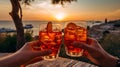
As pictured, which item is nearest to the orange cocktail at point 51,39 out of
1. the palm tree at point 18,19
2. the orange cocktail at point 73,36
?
the orange cocktail at point 73,36

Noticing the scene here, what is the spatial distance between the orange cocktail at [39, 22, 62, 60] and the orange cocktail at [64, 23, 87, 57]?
0.07m

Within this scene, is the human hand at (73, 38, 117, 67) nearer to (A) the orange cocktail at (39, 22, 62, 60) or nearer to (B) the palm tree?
(A) the orange cocktail at (39, 22, 62, 60)

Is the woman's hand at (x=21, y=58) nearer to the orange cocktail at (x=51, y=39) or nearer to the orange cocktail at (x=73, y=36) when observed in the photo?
the orange cocktail at (x=51, y=39)

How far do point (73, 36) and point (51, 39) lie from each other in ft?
0.58

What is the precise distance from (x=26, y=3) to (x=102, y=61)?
30.7 ft

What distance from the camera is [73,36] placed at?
6.44 ft

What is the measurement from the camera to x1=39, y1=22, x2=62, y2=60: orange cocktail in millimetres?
1886

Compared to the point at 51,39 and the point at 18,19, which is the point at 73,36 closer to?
the point at 51,39

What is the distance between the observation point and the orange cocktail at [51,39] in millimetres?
1886

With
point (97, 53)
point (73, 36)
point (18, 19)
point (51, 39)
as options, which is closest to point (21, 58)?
point (51, 39)

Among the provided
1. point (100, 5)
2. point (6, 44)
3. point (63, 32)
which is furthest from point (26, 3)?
point (63, 32)

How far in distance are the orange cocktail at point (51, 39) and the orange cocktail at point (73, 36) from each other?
72mm

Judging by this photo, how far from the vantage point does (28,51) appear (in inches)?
71.4

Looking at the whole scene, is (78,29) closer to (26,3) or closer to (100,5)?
(26,3)
